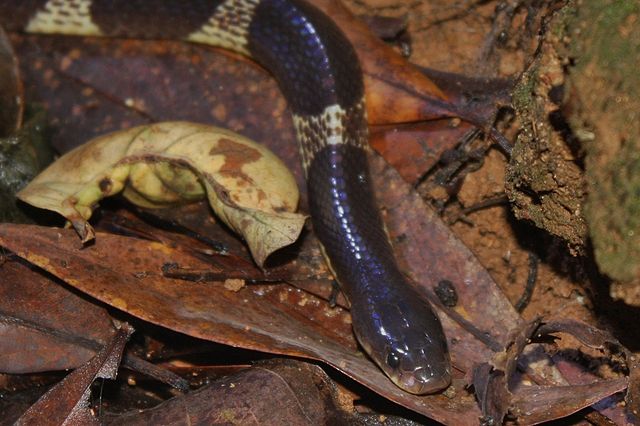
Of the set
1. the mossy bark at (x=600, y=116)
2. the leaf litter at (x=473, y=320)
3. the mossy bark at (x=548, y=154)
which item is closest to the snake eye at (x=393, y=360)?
the leaf litter at (x=473, y=320)

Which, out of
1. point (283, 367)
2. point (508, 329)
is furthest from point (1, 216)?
point (508, 329)

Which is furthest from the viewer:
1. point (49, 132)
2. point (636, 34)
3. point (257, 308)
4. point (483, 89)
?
point (49, 132)

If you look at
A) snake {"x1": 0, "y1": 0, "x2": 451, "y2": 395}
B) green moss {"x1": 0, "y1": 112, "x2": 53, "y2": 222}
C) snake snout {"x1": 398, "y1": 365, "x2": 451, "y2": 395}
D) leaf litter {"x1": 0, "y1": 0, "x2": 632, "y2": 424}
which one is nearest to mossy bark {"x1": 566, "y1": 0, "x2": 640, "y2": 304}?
leaf litter {"x1": 0, "y1": 0, "x2": 632, "y2": 424}

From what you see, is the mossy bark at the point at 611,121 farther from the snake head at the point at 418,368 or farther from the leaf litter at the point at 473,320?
the snake head at the point at 418,368

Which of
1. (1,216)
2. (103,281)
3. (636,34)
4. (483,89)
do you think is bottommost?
(1,216)

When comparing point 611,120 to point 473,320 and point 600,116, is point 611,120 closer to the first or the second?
point 600,116

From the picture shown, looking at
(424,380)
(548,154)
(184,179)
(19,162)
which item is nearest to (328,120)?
(184,179)

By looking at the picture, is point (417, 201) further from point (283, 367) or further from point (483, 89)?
point (283, 367)
